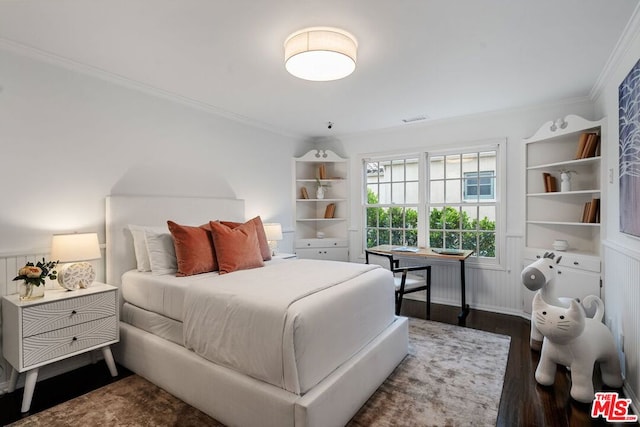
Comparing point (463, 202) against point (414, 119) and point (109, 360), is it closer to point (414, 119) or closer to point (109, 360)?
point (414, 119)

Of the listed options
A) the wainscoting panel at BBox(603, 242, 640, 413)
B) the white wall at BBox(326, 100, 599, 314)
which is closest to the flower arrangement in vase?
the wainscoting panel at BBox(603, 242, 640, 413)

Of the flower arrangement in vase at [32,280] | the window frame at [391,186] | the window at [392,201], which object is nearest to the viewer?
the flower arrangement in vase at [32,280]

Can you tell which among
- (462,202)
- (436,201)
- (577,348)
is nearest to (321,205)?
(436,201)

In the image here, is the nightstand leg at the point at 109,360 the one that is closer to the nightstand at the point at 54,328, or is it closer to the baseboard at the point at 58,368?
the nightstand at the point at 54,328

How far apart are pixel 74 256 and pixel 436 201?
4055 mm

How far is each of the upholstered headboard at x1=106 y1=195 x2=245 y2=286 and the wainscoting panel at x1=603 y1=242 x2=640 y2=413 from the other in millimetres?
3621

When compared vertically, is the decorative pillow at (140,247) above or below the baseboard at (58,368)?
above

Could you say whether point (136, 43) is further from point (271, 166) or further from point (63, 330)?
point (271, 166)

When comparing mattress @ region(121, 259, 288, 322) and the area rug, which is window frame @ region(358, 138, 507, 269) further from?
mattress @ region(121, 259, 288, 322)

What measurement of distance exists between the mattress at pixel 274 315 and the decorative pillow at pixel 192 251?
4.7 inches

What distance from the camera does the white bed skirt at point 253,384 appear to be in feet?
5.57

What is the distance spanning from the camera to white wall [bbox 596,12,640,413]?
207 centimetres

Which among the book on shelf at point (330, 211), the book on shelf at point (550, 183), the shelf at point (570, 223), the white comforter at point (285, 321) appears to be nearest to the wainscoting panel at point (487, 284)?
the shelf at point (570, 223)

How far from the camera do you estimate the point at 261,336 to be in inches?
70.6
